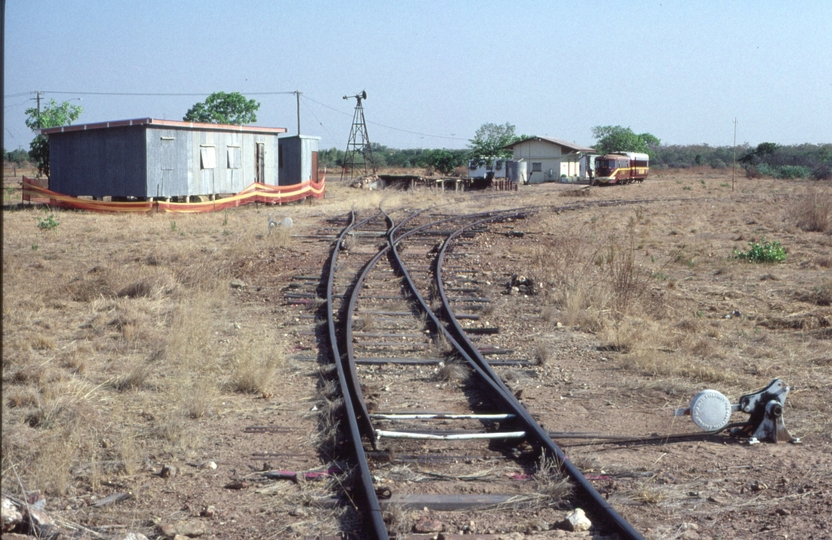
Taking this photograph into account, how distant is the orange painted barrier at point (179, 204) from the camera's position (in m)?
25.8

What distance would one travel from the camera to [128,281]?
11703 mm

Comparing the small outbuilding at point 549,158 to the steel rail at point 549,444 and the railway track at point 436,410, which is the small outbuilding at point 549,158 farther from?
the steel rail at point 549,444

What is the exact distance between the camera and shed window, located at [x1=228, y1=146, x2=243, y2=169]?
2981 cm

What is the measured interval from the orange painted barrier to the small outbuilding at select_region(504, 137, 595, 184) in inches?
1225

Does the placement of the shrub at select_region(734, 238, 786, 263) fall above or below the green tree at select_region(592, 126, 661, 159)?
below

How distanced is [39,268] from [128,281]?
2.91 meters

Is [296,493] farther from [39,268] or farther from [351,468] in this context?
[39,268]

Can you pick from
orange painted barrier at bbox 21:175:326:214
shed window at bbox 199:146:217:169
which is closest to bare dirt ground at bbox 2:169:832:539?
orange painted barrier at bbox 21:175:326:214

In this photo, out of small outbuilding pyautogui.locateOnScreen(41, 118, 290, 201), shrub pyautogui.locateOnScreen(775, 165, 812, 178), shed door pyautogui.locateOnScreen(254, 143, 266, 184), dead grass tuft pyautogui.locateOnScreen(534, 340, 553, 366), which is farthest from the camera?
shrub pyautogui.locateOnScreen(775, 165, 812, 178)

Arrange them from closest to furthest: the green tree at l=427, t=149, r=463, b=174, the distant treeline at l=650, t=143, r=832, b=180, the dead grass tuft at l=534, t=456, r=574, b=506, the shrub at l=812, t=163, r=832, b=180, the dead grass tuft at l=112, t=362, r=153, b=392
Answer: the dead grass tuft at l=534, t=456, r=574, b=506, the dead grass tuft at l=112, t=362, r=153, b=392, the shrub at l=812, t=163, r=832, b=180, the distant treeline at l=650, t=143, r=832, b=180, the green tree at l=427, t=149, r=463, b=174

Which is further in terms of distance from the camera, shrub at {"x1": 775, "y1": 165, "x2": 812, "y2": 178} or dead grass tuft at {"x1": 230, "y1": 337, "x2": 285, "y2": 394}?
shrub at {"x1": 775, "y1": 165, "x2": 812, "y2": 178}

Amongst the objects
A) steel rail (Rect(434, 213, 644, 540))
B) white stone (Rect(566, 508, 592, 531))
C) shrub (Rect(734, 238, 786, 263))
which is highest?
shrub (Rect(734, 238, 786, 263))

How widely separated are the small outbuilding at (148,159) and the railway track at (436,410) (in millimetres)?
15116

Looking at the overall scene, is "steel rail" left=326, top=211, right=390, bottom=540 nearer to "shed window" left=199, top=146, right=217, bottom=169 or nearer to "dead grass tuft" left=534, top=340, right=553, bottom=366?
"dead grass tuft" left=534, top=340, right=553, bottom=366
